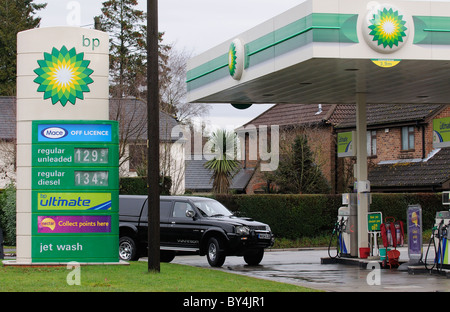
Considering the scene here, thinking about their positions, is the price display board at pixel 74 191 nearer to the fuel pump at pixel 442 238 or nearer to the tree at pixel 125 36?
the fuel pump at pixel 442 238

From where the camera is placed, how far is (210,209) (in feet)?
75.4

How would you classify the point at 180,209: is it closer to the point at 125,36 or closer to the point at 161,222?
the point at 161,222

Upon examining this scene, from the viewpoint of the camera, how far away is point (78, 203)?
1895 centimetres

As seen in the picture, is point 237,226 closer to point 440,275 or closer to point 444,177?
point 440,275

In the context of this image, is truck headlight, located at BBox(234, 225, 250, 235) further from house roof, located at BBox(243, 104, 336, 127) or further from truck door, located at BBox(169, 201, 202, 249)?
house roof, located at BBox(243, 104, 336, 127)

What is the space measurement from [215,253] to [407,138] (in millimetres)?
23215

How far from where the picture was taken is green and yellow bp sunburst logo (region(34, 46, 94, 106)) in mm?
19031

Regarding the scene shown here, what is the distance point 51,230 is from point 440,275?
30.5 ft

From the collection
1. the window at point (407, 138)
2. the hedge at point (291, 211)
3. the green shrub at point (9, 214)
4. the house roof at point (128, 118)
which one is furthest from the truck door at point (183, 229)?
the window at point (407, 138)

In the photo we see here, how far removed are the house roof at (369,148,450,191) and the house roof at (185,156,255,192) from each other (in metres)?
10.7

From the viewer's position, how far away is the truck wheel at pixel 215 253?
21578mm

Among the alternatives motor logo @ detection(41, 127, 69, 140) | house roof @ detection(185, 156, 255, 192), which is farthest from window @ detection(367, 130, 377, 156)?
motor logo @ detection(41, 127, 69, 140)

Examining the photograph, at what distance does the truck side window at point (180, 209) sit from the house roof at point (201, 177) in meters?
28.1
